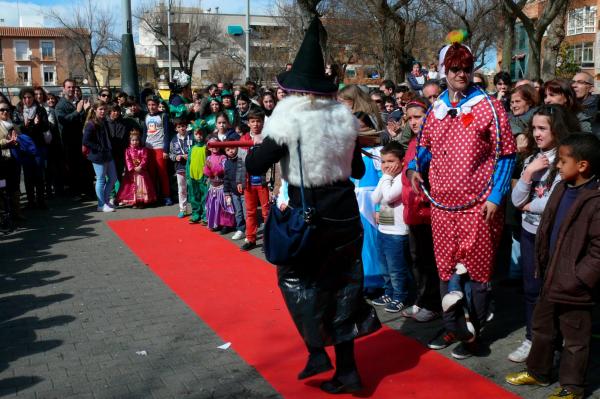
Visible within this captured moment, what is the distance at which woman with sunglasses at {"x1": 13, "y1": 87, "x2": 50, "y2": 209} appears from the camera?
34.6ft

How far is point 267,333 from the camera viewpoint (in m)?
5.13

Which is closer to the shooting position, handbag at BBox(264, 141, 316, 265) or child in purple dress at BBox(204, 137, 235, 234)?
handbag at BBox(264, 141, 316, 265)

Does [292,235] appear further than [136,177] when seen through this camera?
No

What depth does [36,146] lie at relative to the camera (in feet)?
35.2

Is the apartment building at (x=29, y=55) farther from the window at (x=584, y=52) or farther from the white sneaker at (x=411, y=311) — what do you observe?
the white sneaker at (x=411, y=311)

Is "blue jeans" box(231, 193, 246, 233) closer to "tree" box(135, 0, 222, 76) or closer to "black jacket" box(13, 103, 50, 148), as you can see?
"black jacket" box(13, 103, 50, 148)

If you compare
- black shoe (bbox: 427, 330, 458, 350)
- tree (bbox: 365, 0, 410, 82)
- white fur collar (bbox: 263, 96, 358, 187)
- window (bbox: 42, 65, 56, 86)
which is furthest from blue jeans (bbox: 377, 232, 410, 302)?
window (bbox: 42, 65, 56, 86)

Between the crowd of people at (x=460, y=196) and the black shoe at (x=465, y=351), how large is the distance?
0.01m

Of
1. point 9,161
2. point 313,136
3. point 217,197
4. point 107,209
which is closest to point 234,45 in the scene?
point 107,209

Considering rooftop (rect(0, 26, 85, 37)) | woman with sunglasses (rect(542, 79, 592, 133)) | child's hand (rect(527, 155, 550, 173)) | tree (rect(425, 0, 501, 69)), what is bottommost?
child's hand (rect(527, 155, 550, 173))

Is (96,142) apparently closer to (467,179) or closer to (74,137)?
(74,137)

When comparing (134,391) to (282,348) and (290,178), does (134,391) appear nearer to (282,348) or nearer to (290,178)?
(282,348)

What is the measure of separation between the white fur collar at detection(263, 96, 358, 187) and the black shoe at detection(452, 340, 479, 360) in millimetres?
1636

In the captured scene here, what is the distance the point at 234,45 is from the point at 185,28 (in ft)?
29.2
